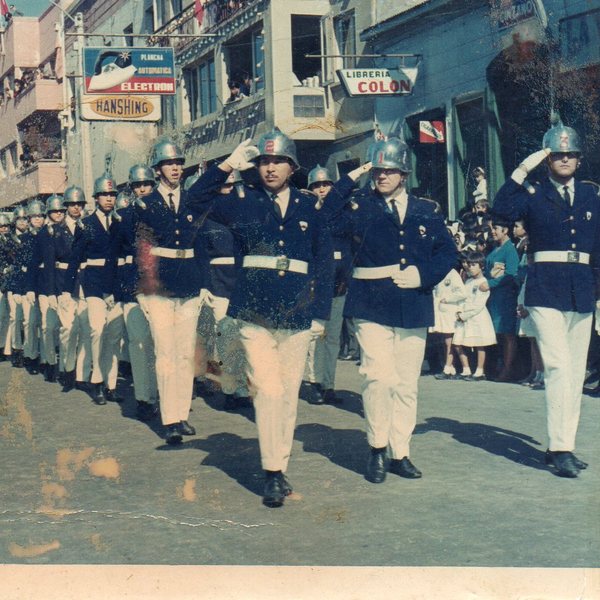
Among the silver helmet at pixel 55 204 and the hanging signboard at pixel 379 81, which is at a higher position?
the hanging signboard at pixel 379 81

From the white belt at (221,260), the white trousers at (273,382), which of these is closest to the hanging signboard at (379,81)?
the white belt at (221,260)

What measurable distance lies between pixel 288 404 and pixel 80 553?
1678 millimetres

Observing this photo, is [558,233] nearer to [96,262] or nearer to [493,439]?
[493,439]

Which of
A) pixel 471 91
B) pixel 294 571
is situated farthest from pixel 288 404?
pixel 471 91

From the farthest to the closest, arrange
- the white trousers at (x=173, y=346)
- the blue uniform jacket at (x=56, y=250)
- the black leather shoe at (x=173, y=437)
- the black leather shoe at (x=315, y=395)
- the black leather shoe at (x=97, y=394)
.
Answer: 1. the blue uniform jacket at (x=56, y=250)
2. the black leather shoe at (x=97, y=394)
3. the black leather shoe at (x=315, y=395)
4. the white trousers at (x=173, y=346)
5. the black leather shoe at (x=173, y=437)

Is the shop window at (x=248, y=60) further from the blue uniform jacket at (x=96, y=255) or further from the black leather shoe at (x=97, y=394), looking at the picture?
the black leather shoe at (x=97, y=394)

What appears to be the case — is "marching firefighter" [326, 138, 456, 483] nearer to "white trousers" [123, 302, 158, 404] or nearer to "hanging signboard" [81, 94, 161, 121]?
"white trousers" [123, 302, 158, 404]

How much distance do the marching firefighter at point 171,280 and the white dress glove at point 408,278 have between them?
97.3 inches

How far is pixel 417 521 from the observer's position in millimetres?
6066

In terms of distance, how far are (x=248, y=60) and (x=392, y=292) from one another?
73.0 ft

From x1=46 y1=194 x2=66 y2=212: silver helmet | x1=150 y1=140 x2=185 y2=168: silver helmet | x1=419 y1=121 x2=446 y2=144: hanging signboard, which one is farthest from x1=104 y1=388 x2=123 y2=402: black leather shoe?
x1=419 y1=121 x2=446 y2=144: hanging signboard

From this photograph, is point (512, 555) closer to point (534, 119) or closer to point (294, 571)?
point (294, 571)

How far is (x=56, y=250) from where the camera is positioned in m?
13.7

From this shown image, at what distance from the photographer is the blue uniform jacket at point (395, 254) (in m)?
7.20
